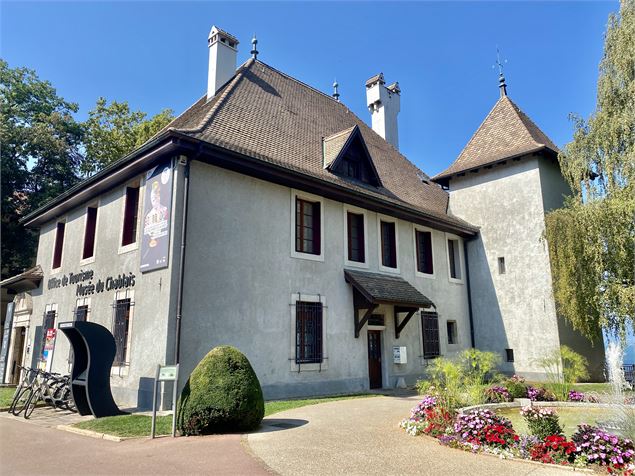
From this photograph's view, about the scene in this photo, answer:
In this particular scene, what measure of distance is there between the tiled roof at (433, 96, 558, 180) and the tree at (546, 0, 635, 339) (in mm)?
3015

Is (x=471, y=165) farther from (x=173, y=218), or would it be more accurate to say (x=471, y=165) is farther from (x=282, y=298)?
(x=173, y=218)

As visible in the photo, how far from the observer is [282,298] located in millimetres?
12984

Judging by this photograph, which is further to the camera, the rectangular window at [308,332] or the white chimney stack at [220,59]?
the white chimney stack at [220,59]

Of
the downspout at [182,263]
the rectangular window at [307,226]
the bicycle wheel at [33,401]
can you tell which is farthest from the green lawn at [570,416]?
the bicycle wheel at [33,401]

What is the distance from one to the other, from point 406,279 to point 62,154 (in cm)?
2038

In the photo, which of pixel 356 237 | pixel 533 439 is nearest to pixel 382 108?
pixel 356 237

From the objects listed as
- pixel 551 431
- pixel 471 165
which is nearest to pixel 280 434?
pixel 551 431

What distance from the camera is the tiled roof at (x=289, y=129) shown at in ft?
45.0

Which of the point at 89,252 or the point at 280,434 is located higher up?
the point at 89,252

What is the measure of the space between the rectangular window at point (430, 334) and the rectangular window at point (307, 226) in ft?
18.9

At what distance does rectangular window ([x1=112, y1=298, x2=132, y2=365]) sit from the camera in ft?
39.6

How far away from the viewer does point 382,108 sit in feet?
82.8

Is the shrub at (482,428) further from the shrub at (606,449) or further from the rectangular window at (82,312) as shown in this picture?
the rectangular window at (82,312)

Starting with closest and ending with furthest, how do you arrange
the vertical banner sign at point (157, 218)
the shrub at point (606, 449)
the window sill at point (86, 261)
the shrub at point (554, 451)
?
the shrub at point (606, 449) → the shrub at point (554, 451) → the vertical banner sign at point (157, 218) → the window sill at point (86, 261)
